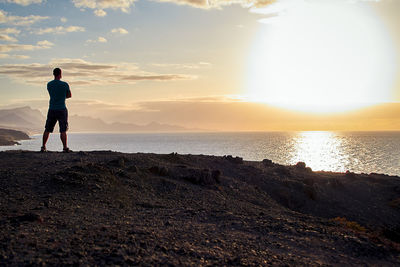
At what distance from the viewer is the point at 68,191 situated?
9.20 metres

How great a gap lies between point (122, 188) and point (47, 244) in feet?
17.6

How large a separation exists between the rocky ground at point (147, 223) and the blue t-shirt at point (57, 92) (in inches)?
89.2

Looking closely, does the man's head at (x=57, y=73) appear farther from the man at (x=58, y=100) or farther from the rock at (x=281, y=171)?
the rock at (x=281, y=171)

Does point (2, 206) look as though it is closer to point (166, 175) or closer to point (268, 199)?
point (166, 175)

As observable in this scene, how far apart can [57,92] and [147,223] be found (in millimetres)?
8575

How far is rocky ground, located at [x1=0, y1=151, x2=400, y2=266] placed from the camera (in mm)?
5223

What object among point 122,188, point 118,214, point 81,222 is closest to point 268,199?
point 122,188

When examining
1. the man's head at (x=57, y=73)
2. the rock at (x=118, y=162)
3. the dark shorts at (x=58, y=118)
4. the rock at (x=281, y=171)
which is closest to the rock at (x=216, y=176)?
Answer: the rock at (x=118, y=162)


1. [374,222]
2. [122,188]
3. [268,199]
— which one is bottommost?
[374,222]

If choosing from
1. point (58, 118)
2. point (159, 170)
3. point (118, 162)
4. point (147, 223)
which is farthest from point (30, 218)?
point (58, 118)

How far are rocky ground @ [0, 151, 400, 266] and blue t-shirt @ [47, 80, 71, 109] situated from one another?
2266 millimetres

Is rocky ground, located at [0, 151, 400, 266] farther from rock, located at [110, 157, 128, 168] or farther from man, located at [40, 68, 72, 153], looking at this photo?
man, located at [40, 68, 72, 153]

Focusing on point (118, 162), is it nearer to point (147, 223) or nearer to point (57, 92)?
point (57, 92)

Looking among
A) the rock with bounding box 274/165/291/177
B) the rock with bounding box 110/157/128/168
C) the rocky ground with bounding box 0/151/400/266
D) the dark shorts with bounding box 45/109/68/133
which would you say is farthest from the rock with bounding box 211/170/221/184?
the dark shorts with bounding box 45/109/68/133
